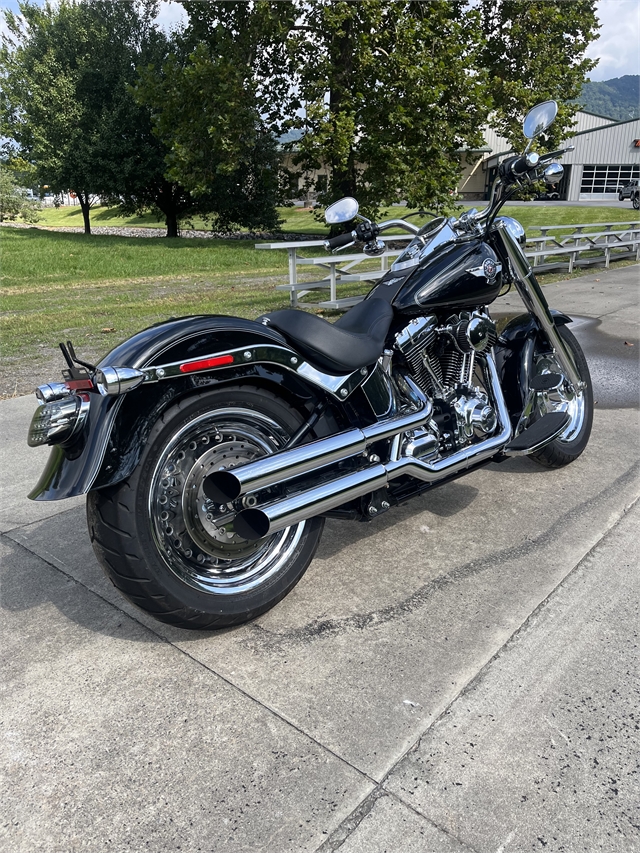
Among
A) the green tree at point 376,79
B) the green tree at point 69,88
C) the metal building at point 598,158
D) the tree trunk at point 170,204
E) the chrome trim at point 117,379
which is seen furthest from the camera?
the metal building at point 598,158

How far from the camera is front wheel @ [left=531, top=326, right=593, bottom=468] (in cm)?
377

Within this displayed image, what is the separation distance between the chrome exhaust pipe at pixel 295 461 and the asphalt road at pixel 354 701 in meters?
0.63

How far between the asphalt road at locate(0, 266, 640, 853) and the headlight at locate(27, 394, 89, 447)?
844mm

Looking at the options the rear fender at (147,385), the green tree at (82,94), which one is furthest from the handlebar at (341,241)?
the green tree at (82,94)

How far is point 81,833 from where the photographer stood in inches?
69.3

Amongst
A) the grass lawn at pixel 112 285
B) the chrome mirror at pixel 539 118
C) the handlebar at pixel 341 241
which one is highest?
the chrome mirror at pixel 539 118

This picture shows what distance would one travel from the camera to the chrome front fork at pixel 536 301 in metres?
3.35

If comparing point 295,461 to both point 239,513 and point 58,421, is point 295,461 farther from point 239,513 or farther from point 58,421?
point 58,421

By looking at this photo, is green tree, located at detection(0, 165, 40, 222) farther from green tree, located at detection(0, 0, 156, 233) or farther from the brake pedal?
the brake pedal

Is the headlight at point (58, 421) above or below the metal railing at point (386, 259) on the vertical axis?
above

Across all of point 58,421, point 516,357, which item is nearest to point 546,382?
point 516,357

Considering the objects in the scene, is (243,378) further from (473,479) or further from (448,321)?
(473,479)

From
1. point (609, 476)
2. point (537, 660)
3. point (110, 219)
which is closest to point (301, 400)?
point (537, 660)

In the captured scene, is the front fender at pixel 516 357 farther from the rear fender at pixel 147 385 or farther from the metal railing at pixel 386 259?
the metal railing at pixel 386 259
